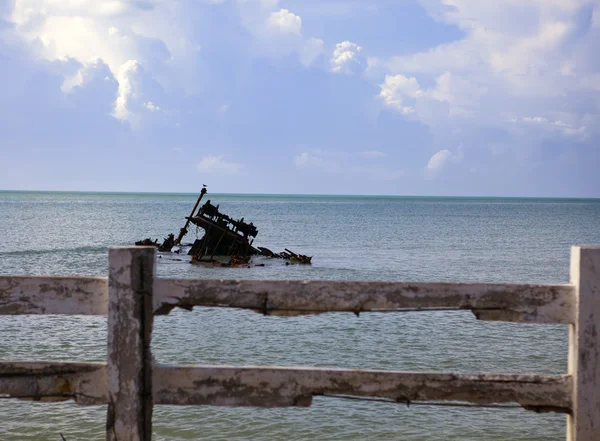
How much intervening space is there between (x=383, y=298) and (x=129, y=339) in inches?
55.5

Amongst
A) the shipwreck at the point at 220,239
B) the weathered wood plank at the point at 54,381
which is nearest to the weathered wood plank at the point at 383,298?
the weathered wood plank at the point at 54,381

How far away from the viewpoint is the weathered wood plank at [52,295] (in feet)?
11.7

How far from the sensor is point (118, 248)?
354 centimetres

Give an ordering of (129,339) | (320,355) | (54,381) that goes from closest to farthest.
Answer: (129,339), (54,381), (320,355)

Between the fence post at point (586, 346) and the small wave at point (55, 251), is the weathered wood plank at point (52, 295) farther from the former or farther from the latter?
the small wave at point (55, 251)

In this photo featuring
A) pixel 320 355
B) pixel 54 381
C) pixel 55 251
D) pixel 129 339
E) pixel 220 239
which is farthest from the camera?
pixel 55 251

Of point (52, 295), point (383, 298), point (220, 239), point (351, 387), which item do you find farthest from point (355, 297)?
point (220, 239)

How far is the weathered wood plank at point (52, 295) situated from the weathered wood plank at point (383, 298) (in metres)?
0.35

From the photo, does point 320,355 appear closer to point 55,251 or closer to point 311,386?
point 311,386

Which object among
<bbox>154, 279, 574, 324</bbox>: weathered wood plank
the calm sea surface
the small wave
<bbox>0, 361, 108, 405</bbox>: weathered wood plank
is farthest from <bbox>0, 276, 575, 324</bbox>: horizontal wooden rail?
the small wave

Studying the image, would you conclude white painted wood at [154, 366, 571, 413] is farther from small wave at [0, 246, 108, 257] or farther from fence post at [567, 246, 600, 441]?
small wave at [0, 246, 108, 257]

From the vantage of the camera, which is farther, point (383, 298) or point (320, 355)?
point (320, 355)

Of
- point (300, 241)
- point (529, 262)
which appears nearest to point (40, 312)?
point (529, 262)

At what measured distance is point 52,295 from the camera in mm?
3568
